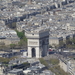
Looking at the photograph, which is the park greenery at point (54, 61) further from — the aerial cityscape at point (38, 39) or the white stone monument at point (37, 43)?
the white stone monument at point (37, 43)

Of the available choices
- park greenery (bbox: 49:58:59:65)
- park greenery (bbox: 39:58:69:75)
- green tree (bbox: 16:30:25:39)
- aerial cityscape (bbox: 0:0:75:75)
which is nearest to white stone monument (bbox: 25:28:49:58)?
aerial cityscape (bbox: 0:0:75:75)

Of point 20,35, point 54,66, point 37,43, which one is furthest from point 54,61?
point 20,35

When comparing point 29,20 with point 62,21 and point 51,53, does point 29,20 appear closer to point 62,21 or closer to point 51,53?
point 62,21

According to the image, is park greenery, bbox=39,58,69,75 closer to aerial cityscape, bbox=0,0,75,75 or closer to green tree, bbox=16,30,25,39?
aerial cityscape, bbox=0,0,75,75

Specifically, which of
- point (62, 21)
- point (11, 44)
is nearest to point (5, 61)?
point (11, 44)

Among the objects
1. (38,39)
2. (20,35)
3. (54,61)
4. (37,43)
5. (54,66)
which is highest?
(38,39)

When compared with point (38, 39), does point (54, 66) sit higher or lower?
lower

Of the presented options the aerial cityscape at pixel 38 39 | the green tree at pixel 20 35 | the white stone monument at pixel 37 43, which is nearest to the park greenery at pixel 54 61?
the aerial cityscape at pixel 38 39

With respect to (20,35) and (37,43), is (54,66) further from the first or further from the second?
(20,35)
